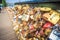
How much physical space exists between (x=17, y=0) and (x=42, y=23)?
0.83 metres

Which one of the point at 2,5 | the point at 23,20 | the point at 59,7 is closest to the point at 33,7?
the point at 23,20

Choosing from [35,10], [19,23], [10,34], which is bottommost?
[10,34]

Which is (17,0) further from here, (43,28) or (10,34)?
(43,28)

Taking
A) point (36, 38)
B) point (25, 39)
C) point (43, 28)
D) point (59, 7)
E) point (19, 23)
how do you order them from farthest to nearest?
point (19, 23), point (25, 39), point (36, 38), point (43, 28), point (59, 7)

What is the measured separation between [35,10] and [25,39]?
0.40 meters

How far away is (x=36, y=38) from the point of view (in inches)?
57.8

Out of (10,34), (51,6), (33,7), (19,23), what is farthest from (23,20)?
(51,6)

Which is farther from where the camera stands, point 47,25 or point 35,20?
point 35,20

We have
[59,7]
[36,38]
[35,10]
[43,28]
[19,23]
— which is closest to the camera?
[59,7]

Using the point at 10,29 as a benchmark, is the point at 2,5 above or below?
above

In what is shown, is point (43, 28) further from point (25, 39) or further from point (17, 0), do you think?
point (17, 0)

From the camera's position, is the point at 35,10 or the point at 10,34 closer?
the point at 35,10

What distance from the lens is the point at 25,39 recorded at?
1750 mm

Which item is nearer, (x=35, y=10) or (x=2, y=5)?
(x=35, y=10)
